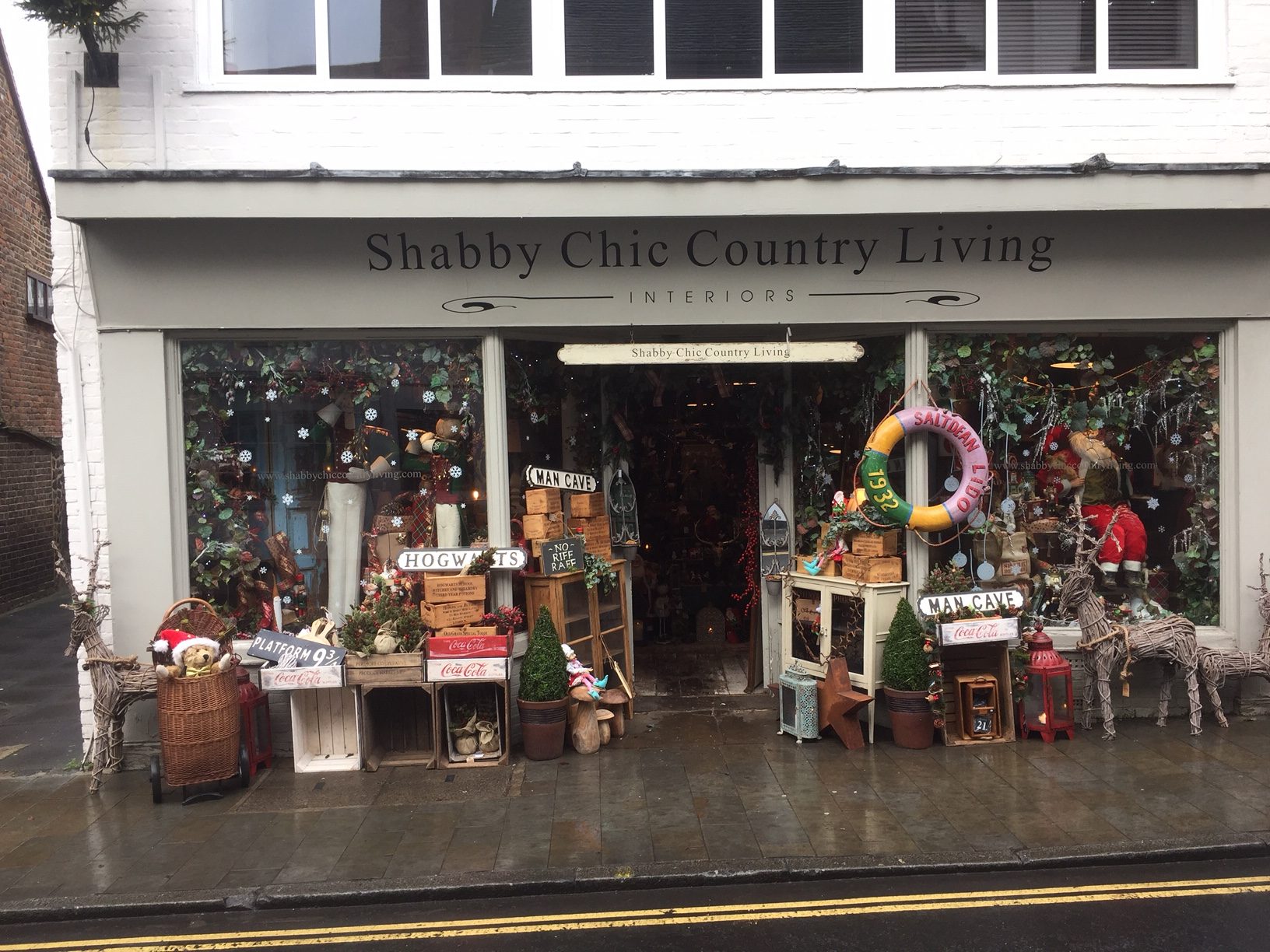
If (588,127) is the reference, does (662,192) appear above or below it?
below

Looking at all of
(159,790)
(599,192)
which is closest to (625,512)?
(599,192)

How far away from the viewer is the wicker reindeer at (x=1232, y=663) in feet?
25.1

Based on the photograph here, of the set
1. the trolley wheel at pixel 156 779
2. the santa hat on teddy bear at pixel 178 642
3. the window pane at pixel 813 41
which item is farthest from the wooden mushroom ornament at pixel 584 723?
the window pane at pixel 813 41

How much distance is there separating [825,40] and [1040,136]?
196 cm

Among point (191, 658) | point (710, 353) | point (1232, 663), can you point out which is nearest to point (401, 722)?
point (191, 658)

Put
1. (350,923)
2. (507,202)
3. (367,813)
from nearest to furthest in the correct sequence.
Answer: (350,923) < (367,813) < (507,202)

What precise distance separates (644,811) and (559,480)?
10.5 ft

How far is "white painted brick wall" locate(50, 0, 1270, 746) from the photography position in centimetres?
744

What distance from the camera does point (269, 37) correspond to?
7.72 meters

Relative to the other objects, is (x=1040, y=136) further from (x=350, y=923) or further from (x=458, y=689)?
(x=350, y=923)

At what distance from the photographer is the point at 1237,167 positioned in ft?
24.0

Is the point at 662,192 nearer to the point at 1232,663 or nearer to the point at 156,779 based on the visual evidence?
the point at 156,779

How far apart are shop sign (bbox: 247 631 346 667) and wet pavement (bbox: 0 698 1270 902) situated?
2.98 feet

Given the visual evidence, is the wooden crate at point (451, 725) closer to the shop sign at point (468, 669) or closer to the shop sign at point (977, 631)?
the shop sign at point (468, 669)
